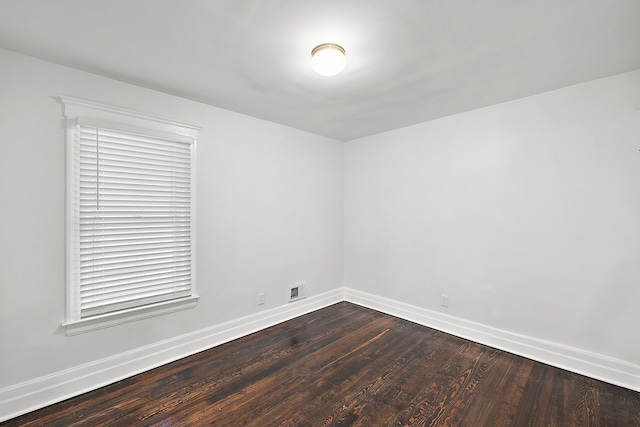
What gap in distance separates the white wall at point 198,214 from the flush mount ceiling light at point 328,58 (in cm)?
153

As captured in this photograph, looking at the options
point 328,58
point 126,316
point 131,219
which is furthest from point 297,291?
point 328,58

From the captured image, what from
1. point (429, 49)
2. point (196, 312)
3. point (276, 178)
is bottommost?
point (196, 312)

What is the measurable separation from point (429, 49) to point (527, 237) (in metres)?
2.06

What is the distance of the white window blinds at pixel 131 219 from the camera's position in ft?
7.38

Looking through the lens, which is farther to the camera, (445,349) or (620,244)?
(445,349)

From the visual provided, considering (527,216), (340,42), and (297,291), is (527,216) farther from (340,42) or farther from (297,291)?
(297,291)

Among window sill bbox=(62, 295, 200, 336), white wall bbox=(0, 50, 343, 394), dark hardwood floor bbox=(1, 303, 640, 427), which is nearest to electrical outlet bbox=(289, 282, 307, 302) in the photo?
white wall bbox=(0, 50, 343, 394)

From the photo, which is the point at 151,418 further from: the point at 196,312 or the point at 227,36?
the point at 227,36

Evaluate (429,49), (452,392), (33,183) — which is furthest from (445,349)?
(33,183)

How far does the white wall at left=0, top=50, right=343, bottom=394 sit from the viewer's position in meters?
2.01

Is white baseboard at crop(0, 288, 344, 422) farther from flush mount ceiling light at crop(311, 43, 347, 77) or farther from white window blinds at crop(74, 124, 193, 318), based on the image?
flush mount ceiling light at crop(311, 43, 347, 77)

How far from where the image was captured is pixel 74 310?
2.20 m

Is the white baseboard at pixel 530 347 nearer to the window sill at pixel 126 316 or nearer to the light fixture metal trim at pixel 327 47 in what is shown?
the window sill at pixel 126 316

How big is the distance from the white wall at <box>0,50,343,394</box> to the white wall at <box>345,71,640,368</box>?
1.06 meters
